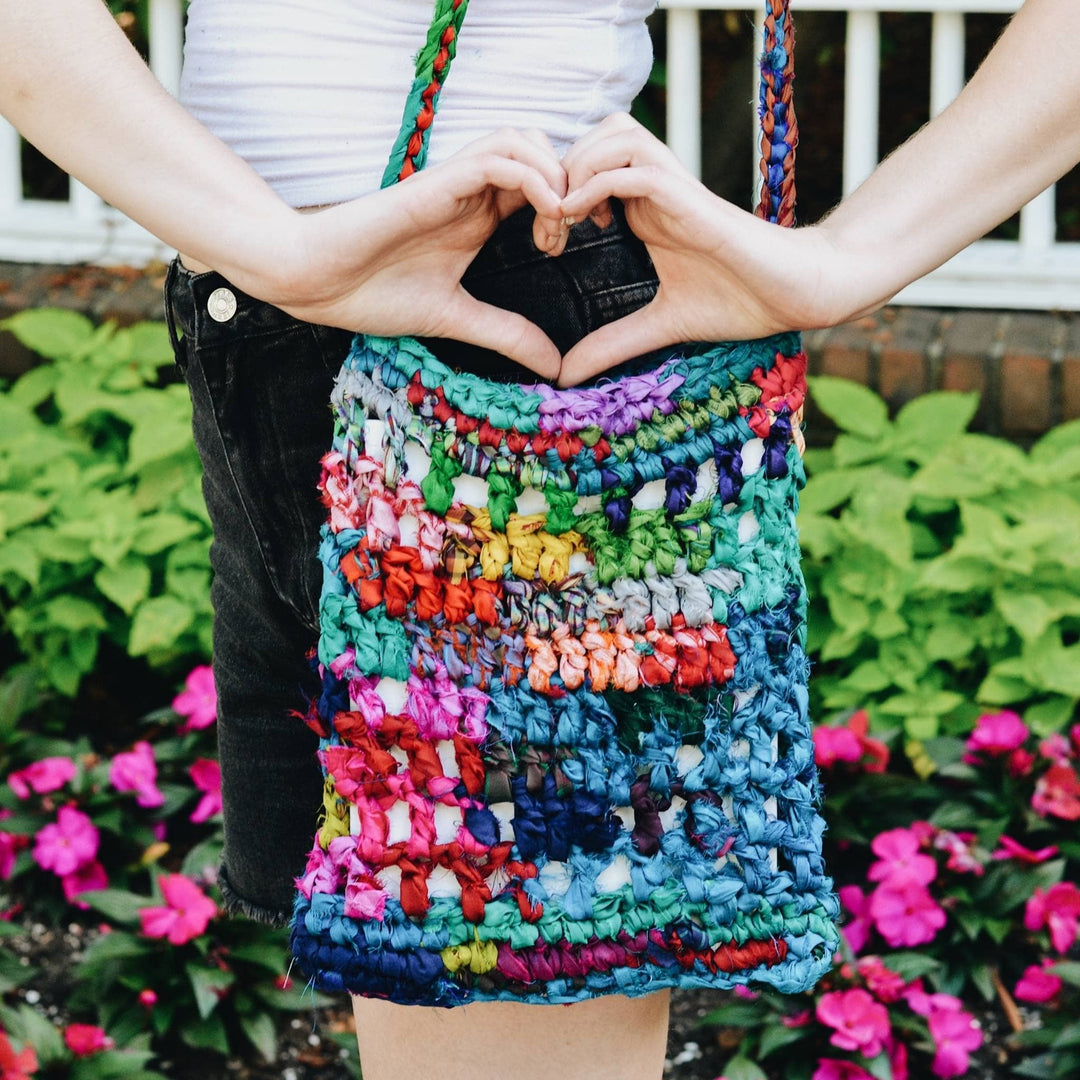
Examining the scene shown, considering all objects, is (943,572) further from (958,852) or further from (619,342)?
(619,342)

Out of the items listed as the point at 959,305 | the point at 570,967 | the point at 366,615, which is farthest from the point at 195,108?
the point at 959,305

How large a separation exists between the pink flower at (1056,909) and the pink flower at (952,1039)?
225mm

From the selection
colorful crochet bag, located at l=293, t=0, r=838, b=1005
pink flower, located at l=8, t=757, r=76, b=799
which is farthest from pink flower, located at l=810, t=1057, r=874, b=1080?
pink flower, located at l=8, t=757, r=76, b=799

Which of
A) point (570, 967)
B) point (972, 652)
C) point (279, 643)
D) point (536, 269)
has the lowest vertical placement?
point (972, 652)

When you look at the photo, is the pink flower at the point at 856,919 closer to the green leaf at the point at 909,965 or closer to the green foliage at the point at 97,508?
the green leaf at the point at 909,965

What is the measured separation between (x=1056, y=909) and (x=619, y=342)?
175 centimetres

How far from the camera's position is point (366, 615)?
99 cm

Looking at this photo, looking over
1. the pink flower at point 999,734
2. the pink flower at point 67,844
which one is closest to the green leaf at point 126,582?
the pink flower at point 67,844

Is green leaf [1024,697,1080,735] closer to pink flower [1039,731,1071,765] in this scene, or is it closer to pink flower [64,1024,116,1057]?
pink flower [1039,731,1071,765]

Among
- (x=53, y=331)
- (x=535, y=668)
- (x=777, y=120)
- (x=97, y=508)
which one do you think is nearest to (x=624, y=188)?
(x=777, y=120)

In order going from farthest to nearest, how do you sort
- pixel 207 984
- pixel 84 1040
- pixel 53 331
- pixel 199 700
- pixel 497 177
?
pixel 53 331 → pixel 199 700 → pixel 207 984 → pixel 84 1040 → pixel 497 177

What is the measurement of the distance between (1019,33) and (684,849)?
60 centimetres

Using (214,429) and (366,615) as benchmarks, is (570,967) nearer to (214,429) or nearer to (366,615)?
(366,615)

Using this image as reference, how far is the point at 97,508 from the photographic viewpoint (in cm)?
295
